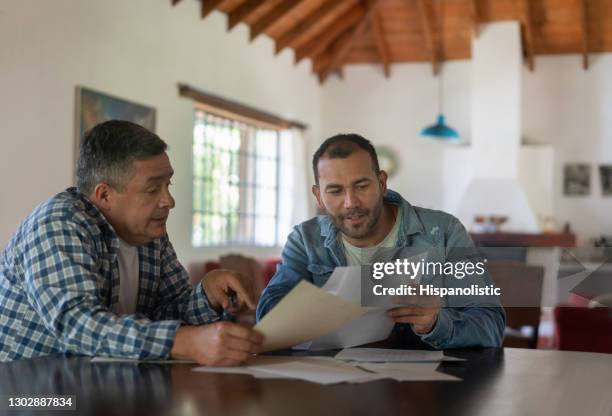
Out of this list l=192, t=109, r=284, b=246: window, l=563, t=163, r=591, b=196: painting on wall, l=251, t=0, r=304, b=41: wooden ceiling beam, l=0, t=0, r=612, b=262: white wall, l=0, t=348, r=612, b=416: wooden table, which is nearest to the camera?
l=0, t=348, r=612, b=416: wooden table

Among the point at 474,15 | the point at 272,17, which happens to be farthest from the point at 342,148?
the point at 474,15

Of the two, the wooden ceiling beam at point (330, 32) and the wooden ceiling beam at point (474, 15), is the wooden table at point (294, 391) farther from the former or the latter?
the wooden ceiling beam at point (330, 32)

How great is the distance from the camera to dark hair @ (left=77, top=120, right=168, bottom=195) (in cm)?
185

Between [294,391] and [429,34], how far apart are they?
8.84 meters

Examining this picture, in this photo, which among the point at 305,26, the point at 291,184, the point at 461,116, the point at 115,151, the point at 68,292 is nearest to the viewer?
the point at 68,292

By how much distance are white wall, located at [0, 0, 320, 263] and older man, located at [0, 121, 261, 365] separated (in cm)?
326

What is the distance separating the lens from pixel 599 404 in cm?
133

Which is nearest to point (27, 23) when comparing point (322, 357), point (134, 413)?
point (322, 357)

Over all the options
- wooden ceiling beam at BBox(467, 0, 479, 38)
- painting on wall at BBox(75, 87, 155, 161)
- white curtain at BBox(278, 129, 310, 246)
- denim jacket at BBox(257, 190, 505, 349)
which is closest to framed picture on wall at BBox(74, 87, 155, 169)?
painting on wall at BBox(75, 87, 155, 161)

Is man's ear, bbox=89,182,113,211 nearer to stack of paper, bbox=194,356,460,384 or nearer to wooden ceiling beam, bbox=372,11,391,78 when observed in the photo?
stack of paper, bbox=194,356,460,384

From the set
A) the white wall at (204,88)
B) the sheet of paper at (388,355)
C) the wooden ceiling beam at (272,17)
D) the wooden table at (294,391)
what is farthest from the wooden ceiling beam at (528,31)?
the wooden table at (294,391)

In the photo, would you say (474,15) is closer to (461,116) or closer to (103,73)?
(461,116)

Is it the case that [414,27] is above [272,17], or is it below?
above

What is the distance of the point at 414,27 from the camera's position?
990 cm
